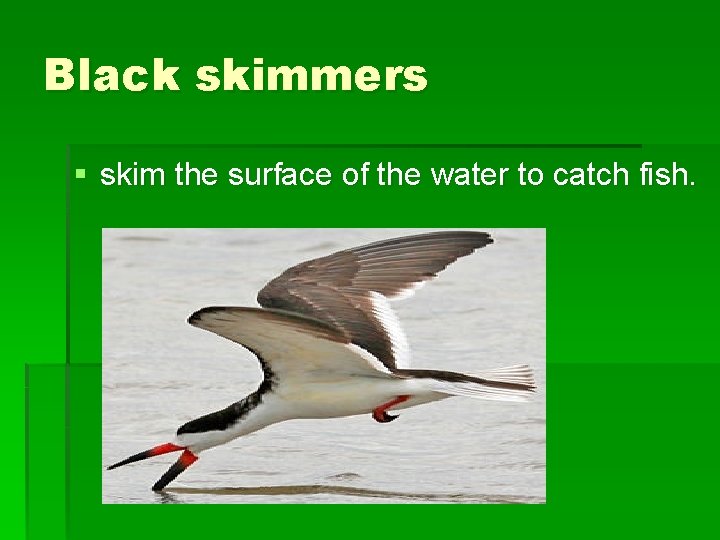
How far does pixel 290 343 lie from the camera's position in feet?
24.2

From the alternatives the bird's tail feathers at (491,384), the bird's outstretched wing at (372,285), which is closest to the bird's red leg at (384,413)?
the bird's outstretched wing at (372,285)

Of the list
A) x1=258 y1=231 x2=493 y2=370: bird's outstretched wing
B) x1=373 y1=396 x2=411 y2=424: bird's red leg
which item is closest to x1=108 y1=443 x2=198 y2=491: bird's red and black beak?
x1=258 y1=231 x2=493 y2=370: bird's outstretched wing

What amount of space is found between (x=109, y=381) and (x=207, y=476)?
2.77 ft

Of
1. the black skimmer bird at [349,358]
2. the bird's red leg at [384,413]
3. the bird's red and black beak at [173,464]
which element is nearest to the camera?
the black skimmer bird at [349,358]

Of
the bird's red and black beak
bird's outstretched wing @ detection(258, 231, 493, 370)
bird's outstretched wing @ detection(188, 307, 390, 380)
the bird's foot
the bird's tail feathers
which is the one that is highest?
bird's outstretched wing @ detection(258, 231, 493, 370)

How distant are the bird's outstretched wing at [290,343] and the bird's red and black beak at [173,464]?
0.67m

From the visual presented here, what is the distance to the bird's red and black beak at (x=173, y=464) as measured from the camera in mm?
8078

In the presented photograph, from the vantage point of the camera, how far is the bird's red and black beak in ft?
26.5

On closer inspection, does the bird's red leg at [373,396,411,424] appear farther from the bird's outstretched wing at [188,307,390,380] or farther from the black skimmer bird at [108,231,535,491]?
the bird's outstretched wing at [188,307,390,380]

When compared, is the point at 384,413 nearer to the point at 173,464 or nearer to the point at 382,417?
the point at 382,417

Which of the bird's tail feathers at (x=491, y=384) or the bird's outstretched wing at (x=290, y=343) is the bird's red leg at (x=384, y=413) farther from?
the bird's tail feathers at (x=491, y=384)

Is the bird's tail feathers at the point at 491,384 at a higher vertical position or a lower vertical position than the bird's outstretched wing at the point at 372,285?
lower

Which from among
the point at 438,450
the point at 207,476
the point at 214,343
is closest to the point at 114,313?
the point at 214,343

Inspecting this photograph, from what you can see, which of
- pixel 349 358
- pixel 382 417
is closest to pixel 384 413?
pixel 382 417
